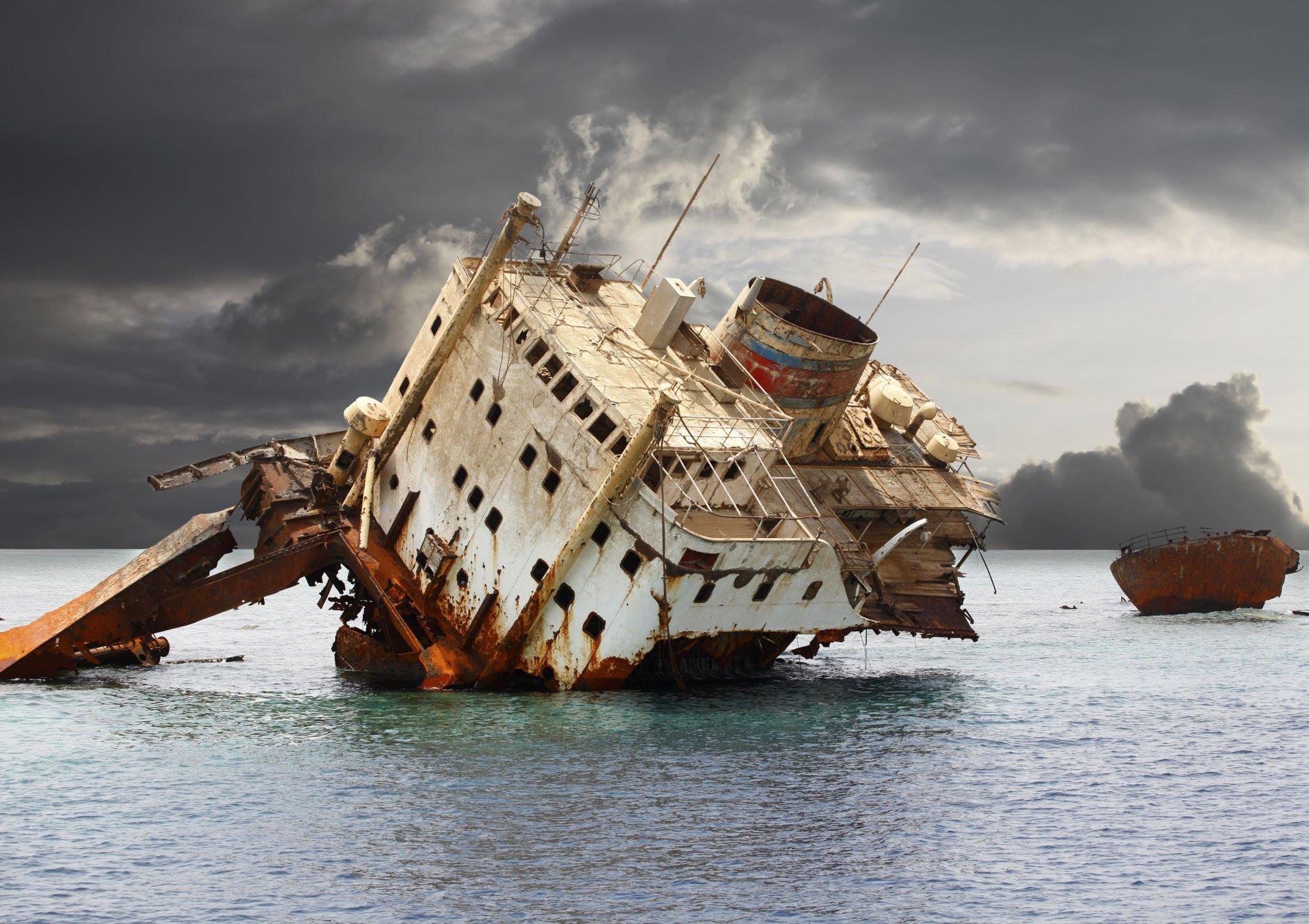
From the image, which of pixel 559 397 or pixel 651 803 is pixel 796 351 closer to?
pixel 559 397

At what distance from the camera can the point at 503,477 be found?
87.5 feet

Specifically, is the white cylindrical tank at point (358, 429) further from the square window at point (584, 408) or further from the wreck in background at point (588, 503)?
the square window at point (584, 408)

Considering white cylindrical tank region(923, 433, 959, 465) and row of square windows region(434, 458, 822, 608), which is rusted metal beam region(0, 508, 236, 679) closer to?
row of square windows region(434, 458, 822, 608)

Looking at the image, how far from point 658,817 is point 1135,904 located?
6796 mm

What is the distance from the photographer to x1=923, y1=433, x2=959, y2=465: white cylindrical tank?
3394 centimetres

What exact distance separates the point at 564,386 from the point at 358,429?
6.35m

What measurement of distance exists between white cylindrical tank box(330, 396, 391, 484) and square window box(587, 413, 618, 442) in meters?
Answer: 6.72

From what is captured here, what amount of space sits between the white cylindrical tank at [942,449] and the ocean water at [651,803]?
19.8 feet

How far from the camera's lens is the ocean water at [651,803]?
16906 millimetres

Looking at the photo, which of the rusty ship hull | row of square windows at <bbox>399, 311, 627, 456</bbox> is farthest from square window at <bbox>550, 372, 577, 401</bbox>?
the rusty ship hull

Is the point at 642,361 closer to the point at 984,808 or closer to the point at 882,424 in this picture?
the point at 882,424

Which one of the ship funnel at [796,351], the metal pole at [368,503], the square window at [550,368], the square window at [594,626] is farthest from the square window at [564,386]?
the metal pole at [368,503]

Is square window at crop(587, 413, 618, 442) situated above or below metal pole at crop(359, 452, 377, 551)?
above

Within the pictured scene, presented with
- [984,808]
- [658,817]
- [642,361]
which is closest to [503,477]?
[642,361]
